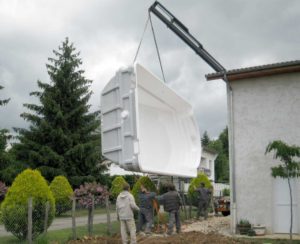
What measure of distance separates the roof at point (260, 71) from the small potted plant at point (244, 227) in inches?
188

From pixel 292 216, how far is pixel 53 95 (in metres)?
21.0

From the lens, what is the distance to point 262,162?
50.3 ft

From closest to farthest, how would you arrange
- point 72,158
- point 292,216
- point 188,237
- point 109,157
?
1. point 109,157
2. point 188,237
3. point 292,216
4. point 72,158

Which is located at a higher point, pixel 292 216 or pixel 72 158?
pixel 72 158

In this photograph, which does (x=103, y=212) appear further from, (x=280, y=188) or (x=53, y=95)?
(x=280, y=188)

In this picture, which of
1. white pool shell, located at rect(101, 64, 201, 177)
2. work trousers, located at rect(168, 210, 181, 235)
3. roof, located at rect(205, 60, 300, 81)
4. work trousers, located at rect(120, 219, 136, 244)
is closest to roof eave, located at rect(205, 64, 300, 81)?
roof, located at rect(205, 60, 300, 81)

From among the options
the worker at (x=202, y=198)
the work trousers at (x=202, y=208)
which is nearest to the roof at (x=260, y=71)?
the worker at (x=202, y=198)

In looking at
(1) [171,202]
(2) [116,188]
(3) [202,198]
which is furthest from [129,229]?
(2) [116,188]

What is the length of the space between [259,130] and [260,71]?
1.94m

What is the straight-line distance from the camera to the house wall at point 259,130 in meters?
15.1

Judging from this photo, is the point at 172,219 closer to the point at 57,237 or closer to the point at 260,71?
the point at 57,237

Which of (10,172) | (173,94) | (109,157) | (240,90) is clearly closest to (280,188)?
(240,90)

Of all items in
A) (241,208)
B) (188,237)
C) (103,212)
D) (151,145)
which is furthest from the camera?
(103,212)

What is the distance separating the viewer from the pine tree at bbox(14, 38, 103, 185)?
30.6 m
